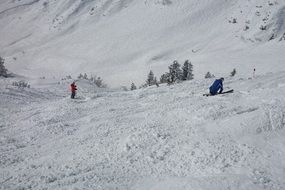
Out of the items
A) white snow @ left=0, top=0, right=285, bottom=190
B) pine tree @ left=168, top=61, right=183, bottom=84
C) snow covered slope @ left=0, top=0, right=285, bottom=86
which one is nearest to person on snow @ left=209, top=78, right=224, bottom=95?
white snow @ left=0, top=0, right=285, bottom=190

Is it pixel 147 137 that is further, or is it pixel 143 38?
pixel 143 38

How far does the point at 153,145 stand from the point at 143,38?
54675 millimetres

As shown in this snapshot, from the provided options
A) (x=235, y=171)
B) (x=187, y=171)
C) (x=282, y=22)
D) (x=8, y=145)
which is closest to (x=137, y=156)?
(x=187, y=171)

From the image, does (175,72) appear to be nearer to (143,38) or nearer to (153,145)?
(153,145)

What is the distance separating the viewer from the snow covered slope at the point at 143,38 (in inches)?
2079

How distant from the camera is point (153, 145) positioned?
12391 mm

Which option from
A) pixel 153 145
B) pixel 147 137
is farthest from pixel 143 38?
pixel 153 145

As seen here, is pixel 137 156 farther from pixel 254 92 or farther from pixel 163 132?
pixel 254 92

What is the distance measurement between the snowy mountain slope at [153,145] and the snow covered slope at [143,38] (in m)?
28.9

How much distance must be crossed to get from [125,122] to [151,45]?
158 feet

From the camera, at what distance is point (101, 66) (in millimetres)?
59375

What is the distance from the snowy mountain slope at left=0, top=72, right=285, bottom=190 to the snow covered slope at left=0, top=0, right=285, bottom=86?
2888cm

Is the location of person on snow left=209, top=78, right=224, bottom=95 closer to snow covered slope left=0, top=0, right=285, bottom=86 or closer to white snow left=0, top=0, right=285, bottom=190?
white snow left=0, top=0, right=285, bottom=190

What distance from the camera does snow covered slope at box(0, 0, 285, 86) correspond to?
173 ft
